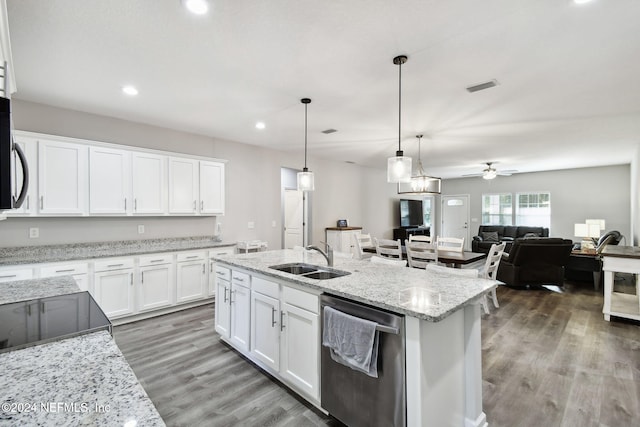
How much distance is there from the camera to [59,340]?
3.59ft

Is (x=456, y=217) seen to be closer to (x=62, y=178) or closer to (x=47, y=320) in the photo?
(x=62, y=178)

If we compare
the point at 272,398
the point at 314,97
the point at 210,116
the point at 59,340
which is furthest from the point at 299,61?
the point at 272,398

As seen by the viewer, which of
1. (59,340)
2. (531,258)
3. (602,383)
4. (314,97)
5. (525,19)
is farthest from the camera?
(531,258)

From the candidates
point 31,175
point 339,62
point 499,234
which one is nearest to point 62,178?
point 31,175

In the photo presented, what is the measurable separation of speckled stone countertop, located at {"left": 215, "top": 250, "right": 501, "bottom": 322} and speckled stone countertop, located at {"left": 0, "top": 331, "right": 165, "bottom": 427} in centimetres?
119

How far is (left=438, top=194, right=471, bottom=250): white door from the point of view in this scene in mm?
10555

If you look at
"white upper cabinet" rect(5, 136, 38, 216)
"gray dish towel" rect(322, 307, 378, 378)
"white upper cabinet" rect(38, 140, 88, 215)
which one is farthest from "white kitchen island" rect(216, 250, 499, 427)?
"white upper cabinet" rect(5, 136, 38, 216)

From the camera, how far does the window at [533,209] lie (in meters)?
8.96

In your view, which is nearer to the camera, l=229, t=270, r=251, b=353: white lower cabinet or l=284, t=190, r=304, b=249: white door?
l=229, t=270, r=251, b=353: white lower cabinet

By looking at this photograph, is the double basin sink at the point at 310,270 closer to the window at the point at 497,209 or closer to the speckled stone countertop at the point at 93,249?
the speckled stone countertop at the point at 93,249

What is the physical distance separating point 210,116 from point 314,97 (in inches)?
60.3

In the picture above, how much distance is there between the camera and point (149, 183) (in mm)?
4152

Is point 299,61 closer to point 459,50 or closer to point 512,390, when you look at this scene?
point 459,50

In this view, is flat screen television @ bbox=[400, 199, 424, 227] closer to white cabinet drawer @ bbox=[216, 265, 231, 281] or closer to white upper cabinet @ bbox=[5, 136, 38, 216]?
white cabinet drawer @ bbox=[216, 265, 231, 281]
